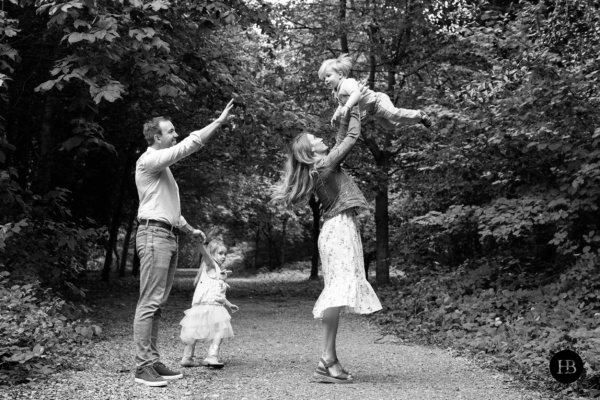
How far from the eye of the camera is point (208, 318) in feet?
21.3

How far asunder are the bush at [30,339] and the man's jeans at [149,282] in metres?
0.97

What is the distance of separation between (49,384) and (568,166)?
661 centimetres

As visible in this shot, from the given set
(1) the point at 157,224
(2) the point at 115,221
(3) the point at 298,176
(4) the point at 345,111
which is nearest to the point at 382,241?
(2) the point at 115,221

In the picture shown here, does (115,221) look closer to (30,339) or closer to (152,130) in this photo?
(30,339)

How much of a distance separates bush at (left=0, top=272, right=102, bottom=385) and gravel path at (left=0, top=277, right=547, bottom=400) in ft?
0.64

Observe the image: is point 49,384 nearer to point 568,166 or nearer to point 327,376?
point 327,376

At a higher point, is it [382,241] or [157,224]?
[382,241]

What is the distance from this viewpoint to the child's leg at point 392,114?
5145 millimetres

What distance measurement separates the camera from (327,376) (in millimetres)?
5590

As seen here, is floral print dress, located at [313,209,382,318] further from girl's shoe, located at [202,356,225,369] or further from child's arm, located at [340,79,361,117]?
girl's shoe, located at [202,356,225,369]

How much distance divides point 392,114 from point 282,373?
8.59 feet

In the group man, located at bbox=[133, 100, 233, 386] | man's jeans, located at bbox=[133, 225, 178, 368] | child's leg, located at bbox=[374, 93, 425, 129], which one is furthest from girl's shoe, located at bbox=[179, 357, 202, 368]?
child's leg, located at bbox=[374, 93, 425, 129]

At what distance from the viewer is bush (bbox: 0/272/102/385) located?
18.5 ft

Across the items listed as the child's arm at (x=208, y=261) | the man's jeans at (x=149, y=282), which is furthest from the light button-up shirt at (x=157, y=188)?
the child's arm at (x=208, y=261)
